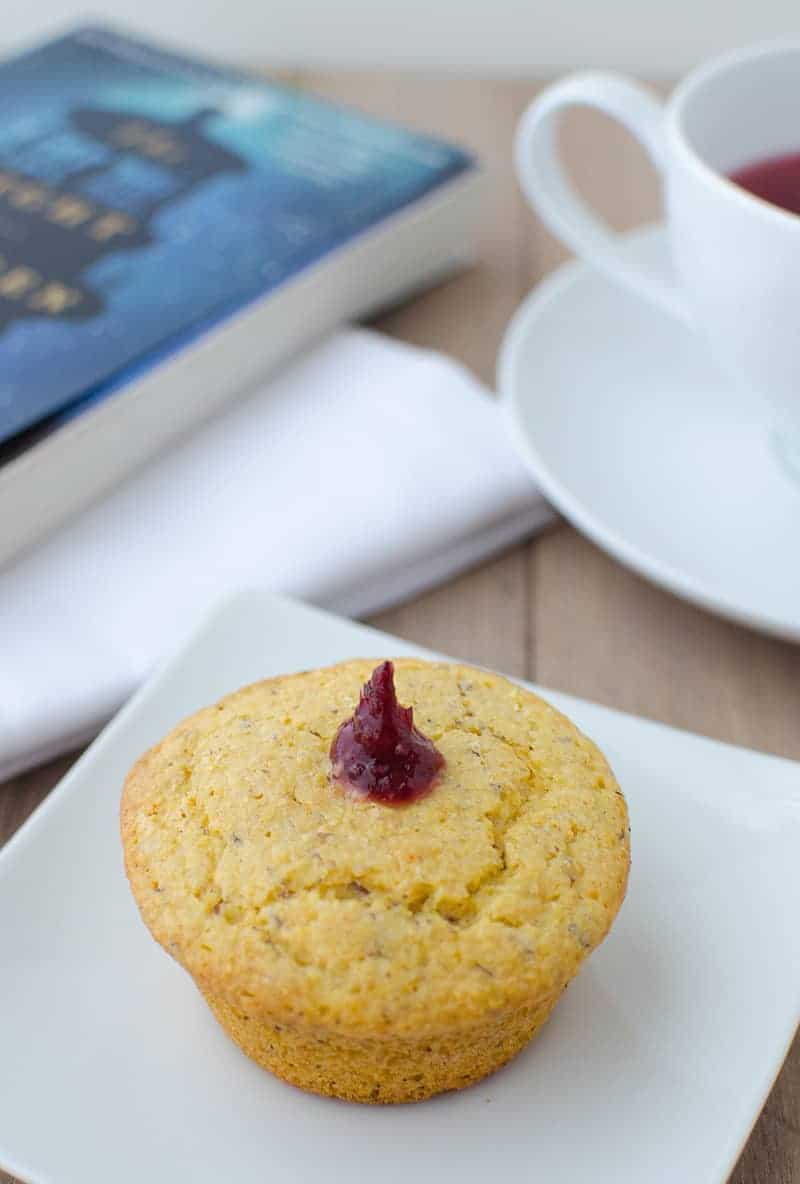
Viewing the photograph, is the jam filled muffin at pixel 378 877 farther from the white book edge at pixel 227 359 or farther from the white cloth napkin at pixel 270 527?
the white book edge at pixel 227 359

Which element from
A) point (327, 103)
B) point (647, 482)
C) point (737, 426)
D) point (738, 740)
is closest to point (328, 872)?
point (738, 740)

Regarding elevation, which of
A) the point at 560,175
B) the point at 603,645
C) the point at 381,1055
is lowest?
the point at 603,645

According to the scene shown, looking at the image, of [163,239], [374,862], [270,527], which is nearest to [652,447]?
[270,527]

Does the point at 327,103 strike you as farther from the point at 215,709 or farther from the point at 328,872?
the point at 328,872

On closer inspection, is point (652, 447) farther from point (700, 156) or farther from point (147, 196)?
point (147, 196)

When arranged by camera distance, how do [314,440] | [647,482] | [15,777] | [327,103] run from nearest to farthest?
[15,777] → [647,482] → [314,440] → [327,103]

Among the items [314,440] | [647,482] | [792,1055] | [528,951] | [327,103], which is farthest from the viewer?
[327,103]
